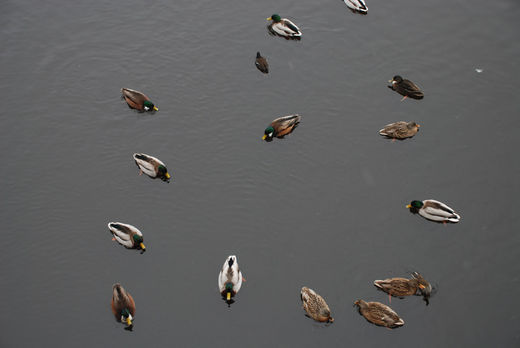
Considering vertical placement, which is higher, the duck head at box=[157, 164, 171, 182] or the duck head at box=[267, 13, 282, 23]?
the duck head at box=[267, 13, 282, 23]

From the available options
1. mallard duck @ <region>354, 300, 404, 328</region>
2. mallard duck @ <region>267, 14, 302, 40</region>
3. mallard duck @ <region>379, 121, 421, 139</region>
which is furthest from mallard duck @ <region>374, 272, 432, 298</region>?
mallard duck @ <region>267, 14, 302, 40</region>

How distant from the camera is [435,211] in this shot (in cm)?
1261

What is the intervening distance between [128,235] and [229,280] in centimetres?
300

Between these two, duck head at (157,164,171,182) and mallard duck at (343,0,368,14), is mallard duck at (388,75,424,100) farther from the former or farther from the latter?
duck head at (157,164,171,182)

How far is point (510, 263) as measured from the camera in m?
12.0

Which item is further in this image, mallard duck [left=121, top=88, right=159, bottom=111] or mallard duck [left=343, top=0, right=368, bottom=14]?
mallard duck [left=343, top=0, right=368, bottom=14]

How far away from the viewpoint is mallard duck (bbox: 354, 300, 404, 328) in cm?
1080

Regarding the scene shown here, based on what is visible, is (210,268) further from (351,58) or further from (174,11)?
(174,11)

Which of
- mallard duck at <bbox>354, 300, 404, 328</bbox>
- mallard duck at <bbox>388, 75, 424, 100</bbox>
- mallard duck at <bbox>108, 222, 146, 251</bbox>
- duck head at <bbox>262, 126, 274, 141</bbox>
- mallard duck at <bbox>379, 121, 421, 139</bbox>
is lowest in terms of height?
mallard duck at <bbox>108, 222, 146, 251</bbox>

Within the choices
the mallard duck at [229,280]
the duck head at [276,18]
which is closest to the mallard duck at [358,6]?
the duck head at [276,18]

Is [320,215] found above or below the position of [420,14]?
below

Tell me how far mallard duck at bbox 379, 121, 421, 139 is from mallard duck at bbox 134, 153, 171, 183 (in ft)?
22.4

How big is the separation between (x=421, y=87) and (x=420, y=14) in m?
4.38

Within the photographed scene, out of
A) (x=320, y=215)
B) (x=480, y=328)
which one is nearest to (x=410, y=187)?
(x=320, y=215)
